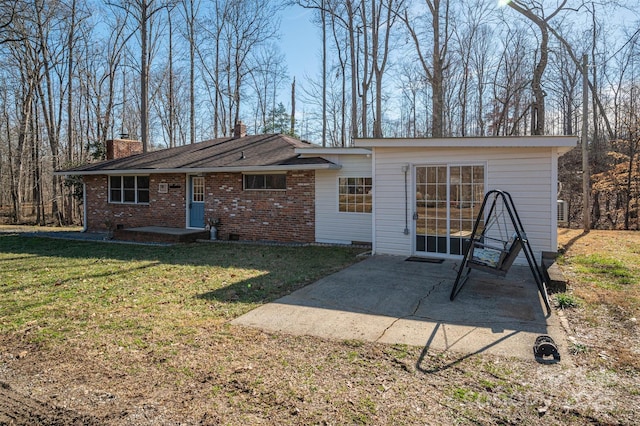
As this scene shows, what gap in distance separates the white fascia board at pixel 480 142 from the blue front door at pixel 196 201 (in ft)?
22.3

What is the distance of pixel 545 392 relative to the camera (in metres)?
3.14

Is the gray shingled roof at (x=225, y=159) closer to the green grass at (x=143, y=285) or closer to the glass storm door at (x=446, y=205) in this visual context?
the green grass at (x=143, y=285)

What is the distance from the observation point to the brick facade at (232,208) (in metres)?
11.8

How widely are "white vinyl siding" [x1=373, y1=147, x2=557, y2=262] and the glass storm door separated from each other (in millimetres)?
154

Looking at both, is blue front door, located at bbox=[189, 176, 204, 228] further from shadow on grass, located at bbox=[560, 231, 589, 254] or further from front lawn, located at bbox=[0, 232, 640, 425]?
shadow on grass, located at bbox=[560, 231, 589, 254]

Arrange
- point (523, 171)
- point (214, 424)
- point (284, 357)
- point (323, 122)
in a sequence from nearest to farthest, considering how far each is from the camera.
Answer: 1. point (214, 424)
2. point (284, 357)
3. point (523, 171)
4. point (323, 122)

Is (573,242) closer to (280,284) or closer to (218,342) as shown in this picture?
(280,284)

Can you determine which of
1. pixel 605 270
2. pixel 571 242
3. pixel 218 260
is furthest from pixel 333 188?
pixel 571 242

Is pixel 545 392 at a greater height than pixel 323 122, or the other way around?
pixel 323 122

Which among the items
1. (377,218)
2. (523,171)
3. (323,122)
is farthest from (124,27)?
(523,171)

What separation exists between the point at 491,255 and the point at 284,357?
3.41 m

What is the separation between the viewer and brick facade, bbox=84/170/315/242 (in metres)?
11.8

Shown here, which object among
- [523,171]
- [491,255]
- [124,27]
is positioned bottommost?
[491,255]

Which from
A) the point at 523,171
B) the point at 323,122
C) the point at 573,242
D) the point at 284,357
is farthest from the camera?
the point at 323,122
